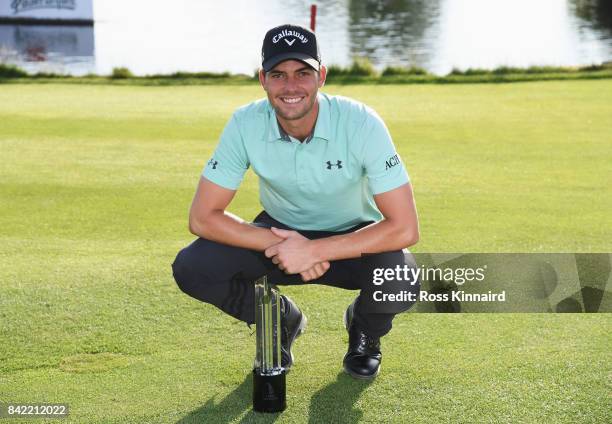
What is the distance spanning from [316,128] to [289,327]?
0.78 meters

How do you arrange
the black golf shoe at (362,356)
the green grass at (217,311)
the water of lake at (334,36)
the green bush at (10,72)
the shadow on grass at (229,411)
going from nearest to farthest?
the shadow on grass at (229,411)
the green grass at (217,311)
the black golf shoe at (362,356)
the green bush at (10,72)
the water of lake at (334,36)

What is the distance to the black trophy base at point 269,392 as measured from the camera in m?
3.23

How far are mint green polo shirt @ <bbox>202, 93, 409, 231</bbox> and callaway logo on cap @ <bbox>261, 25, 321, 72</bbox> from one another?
0.68 feet

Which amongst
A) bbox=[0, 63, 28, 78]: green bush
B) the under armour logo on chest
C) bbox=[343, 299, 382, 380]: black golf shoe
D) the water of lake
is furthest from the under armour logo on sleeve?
the water of lake

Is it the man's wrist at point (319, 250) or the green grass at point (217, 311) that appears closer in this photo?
the green grass at point (217, 311)

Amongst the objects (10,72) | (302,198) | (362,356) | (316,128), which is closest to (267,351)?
(362,356)

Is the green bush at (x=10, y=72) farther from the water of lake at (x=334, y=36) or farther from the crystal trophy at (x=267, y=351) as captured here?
the crystal trophy at (x=267, y=351)

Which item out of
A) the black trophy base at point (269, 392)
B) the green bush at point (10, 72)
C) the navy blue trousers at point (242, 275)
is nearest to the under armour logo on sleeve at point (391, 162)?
the navy blue trousers at point (242, 275)

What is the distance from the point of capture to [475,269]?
485 cm

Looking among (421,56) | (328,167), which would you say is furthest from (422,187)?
(421,56)

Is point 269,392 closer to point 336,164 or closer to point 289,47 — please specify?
point 336,164

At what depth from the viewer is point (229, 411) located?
3.29m

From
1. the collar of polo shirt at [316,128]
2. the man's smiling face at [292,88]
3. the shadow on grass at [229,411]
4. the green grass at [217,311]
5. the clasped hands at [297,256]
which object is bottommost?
the shadow on grass at [229,411]

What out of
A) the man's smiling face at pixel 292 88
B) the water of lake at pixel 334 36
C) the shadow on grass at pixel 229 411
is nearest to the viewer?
the shadow on grass at pixel 229 411
